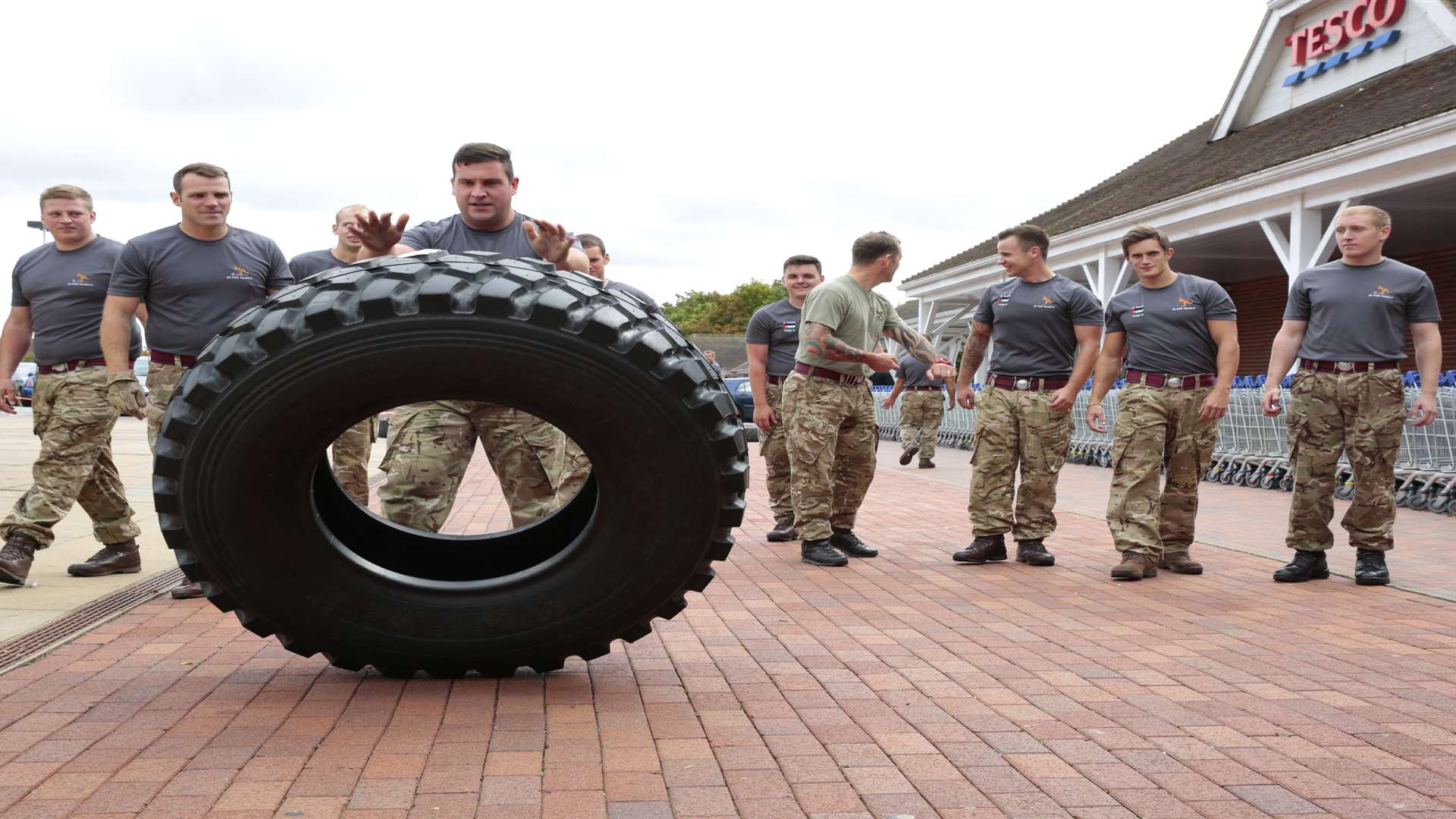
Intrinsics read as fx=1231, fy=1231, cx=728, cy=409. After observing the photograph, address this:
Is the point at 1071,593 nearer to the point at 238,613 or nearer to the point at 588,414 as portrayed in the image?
the point at 588,414

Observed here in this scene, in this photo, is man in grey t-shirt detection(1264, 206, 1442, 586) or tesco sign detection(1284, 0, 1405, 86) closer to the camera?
man in grey t-shirt detection(1264, 206, 1442, 586)

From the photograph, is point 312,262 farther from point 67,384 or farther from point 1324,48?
point 1324,48

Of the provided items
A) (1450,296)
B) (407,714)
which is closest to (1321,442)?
(407,714)

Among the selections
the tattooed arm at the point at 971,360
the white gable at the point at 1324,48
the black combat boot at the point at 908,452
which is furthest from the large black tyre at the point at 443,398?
the white gable at the point at 1324,48

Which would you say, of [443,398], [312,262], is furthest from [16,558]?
[443,398]

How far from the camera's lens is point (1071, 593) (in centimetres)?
610

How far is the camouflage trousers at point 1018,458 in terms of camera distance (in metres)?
7.11

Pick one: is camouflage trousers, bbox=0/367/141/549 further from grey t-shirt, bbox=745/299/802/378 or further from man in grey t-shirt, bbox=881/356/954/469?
man in grey t-shirt, bbox=881/356/954/469

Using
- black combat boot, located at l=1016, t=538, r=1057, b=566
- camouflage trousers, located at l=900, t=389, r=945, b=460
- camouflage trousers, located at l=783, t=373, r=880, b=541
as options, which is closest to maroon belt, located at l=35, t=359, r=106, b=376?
camouflage trousers, located at l=783, t=373, r=880, b=541

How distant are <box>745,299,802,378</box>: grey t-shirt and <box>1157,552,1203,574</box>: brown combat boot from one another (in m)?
2.96

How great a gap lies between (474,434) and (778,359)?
14.5ft

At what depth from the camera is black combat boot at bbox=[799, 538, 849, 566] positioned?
704 cm

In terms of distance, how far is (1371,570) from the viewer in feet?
21.3

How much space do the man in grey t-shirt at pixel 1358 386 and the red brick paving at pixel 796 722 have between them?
3.26 feet
